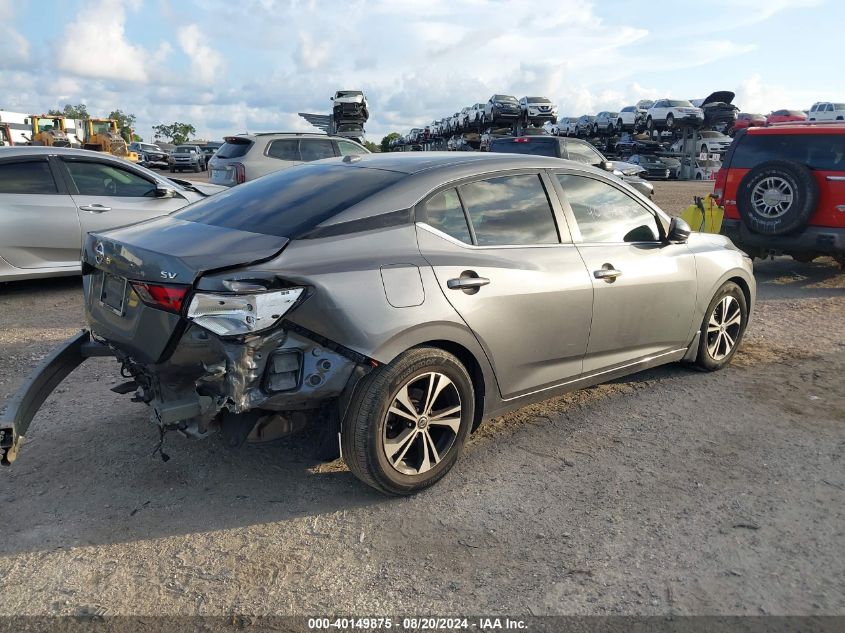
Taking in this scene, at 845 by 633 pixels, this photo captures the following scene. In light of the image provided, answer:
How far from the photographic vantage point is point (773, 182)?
8.27 m

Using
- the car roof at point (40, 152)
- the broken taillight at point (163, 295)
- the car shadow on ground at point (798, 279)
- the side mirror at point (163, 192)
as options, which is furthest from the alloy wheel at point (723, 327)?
the car roof at point (40, 152)

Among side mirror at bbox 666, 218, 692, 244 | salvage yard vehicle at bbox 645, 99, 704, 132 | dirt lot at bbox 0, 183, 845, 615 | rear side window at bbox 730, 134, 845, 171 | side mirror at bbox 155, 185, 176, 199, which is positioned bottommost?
dirt lot at bbox 0, 183, 845, 615

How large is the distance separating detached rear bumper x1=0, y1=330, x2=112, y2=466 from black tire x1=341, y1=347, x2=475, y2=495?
1395mm

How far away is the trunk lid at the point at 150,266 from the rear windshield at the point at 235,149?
385 inches

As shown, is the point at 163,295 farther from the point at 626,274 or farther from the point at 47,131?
the point at 47,131

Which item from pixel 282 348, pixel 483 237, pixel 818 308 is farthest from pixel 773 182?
pixel 282 348

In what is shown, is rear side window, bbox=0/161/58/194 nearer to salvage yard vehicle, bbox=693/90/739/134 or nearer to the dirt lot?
the dirt lot

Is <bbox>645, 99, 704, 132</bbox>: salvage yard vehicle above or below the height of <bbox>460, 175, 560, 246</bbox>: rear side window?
above

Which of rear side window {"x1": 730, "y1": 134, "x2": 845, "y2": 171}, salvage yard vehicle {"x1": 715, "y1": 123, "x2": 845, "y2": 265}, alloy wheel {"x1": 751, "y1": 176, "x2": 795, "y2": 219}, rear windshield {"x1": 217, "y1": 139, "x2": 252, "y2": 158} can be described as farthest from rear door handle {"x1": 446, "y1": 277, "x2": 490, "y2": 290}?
rear windshield {"x1": 217, "y1": 139, "x2": 252, "y2": 158}

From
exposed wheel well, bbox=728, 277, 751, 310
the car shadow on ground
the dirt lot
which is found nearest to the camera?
the dirt lot

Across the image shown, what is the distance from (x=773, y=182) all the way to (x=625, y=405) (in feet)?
16.6

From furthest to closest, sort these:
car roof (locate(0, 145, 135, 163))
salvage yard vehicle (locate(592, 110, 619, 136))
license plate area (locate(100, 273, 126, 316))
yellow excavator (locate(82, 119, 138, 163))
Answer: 1. salvage yard vehicle (locate(592, 110, 619, 136))
2. yellow excavator (locate(82, 119, 138, 163))
3. car roof (locate(0, 145, 135, 163))
4. license plate area (locate(100, 273, 126, 316))

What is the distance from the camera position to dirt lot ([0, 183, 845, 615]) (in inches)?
107

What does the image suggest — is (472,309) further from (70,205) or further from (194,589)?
(70,205)
